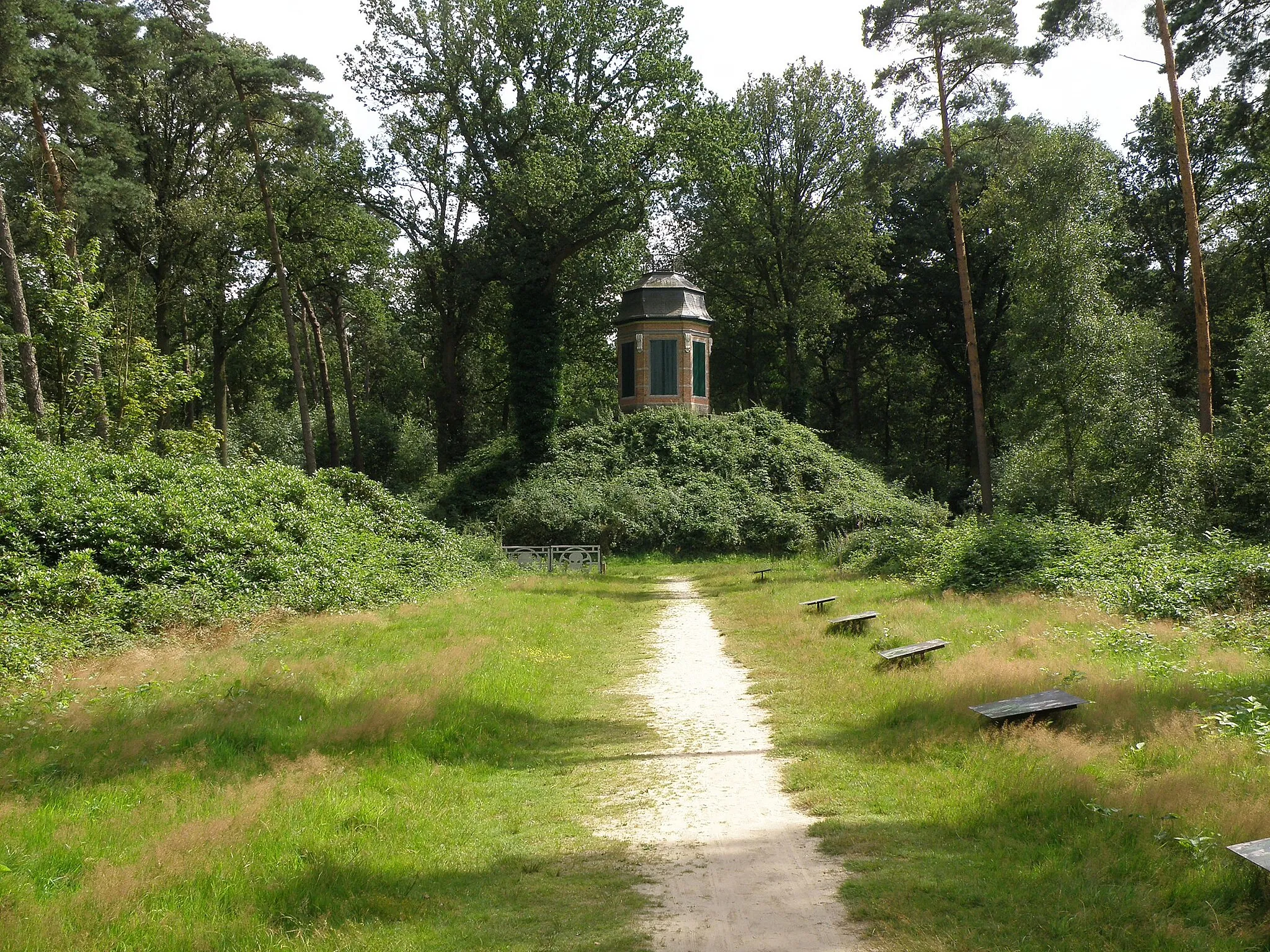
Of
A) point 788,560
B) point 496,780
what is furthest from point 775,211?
Answer: point 496,780

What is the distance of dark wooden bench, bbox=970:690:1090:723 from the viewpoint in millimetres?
8008

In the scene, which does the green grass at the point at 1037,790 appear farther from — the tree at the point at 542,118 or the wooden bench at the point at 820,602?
the tree at the point at 542,118

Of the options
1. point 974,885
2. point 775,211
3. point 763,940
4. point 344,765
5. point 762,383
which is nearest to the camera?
point 763,940

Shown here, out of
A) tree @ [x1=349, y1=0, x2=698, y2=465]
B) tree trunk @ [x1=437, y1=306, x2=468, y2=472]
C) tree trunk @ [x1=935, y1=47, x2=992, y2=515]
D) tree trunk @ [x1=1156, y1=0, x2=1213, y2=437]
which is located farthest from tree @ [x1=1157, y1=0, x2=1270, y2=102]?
tree trunk @ [x1=437, y1=306, x2=468, y2=472]

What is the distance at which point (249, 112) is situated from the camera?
96.3 feet

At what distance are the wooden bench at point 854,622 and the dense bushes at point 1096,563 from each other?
11.5 feet

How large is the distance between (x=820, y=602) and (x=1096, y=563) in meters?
4.90

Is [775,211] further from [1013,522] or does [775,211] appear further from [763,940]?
[763,940]

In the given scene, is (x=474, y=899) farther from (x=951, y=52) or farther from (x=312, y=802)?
(x=951, y=52)

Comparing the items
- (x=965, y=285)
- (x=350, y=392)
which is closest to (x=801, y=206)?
(x=965, y=285)

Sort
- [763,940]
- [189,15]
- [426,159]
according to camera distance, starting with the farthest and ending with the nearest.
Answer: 1. [426,159]
2. [189,15]
3. [763,940]

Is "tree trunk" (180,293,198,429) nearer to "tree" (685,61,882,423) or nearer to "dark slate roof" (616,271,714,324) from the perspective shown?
"dark slate roof" (616,271,714,324)

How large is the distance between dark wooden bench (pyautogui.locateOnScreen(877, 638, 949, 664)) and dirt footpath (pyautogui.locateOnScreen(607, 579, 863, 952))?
1.89m

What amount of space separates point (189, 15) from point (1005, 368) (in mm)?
39715
